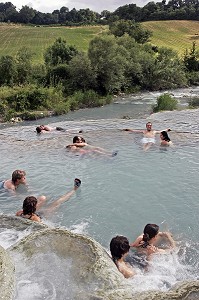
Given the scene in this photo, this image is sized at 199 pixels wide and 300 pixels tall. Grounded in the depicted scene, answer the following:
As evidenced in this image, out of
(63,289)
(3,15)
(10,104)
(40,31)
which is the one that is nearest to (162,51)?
(10,104)

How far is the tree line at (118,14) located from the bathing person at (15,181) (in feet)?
304

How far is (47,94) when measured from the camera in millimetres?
29719

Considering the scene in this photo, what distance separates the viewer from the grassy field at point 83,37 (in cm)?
5988

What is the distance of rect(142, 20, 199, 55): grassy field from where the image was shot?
67312 millimetres

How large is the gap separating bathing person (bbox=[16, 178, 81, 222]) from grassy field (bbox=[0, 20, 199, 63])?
44.0m

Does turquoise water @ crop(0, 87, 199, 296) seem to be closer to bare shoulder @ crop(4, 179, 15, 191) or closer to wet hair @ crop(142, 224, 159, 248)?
bare shoulder @ crop(4, 179, 15, 191)

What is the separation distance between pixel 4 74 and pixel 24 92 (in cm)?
488

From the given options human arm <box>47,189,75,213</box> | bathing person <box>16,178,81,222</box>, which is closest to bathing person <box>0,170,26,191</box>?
bathing person <box>16,178,81,222</box>

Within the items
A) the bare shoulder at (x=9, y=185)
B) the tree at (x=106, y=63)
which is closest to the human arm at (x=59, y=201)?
the bare shoulder at (x=9, y=185)

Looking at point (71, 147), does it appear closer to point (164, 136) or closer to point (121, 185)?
point (164, 136)

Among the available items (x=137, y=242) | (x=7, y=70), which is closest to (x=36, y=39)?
(x=7, y=70)

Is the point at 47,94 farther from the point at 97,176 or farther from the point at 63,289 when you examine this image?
the point at 63,289

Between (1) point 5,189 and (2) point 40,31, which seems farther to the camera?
(2) point 40,31

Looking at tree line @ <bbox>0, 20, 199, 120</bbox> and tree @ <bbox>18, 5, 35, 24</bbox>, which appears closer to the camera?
tree line @ <bbox>0, 20, 199, 120</bbox>
